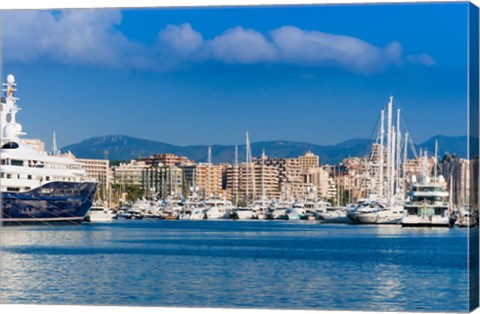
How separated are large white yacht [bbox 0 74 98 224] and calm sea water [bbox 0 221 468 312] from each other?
5.41 metres

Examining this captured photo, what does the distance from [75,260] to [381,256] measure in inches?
240

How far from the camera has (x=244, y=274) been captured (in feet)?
64.1

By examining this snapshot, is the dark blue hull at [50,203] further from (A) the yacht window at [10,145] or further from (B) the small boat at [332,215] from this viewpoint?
(B) the small boat at [332,215]

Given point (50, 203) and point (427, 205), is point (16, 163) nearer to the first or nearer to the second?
point (50, 203)

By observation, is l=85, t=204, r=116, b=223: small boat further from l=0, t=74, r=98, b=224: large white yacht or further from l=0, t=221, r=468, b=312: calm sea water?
l=0, t=221, r=468, b=312: calm sea water

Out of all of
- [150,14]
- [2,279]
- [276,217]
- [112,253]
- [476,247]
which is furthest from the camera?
[276,217]

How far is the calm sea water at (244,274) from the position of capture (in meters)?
16.2

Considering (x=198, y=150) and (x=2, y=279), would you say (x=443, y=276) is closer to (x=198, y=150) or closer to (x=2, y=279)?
(x=2, y=279)

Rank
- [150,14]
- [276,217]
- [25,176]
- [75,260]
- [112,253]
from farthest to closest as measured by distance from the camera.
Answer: [276,217]
[25,176]
[112,253]
[75,260]
[150,14]

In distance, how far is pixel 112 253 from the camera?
84.0 ft

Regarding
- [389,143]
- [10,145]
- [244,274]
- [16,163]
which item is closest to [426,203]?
[389,143]

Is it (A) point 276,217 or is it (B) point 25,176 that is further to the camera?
(A) point 276,217

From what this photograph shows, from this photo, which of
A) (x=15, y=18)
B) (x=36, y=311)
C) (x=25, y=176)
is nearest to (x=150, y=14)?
(x=15, y=18)

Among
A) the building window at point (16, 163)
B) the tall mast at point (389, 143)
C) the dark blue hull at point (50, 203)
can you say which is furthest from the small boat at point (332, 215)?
the building window at point (16, 163)
